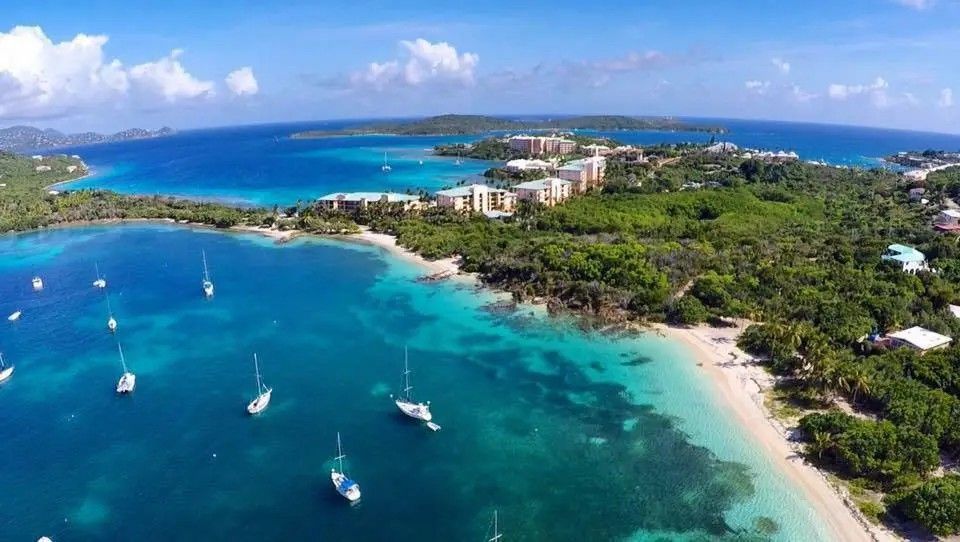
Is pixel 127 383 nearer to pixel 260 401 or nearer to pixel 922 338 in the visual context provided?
pixel 260 401

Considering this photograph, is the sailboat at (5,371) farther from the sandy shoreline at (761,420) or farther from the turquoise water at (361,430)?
the sandy shoreline at (761,420)

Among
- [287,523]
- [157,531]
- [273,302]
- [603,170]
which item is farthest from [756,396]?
[603,170]

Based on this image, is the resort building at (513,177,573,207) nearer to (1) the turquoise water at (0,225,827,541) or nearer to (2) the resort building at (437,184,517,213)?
(2) the resort building at (437,184,517,213)

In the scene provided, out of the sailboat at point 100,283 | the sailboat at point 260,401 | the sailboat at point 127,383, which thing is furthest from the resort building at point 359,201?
the sailboat at point 260,401

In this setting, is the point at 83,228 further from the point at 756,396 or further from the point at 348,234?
the point at 756,396

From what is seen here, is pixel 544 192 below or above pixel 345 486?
above

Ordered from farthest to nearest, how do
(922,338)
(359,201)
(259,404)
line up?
(359,201), (922,338), (259,404)

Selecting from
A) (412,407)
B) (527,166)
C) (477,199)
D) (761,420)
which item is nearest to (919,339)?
(761,420)
